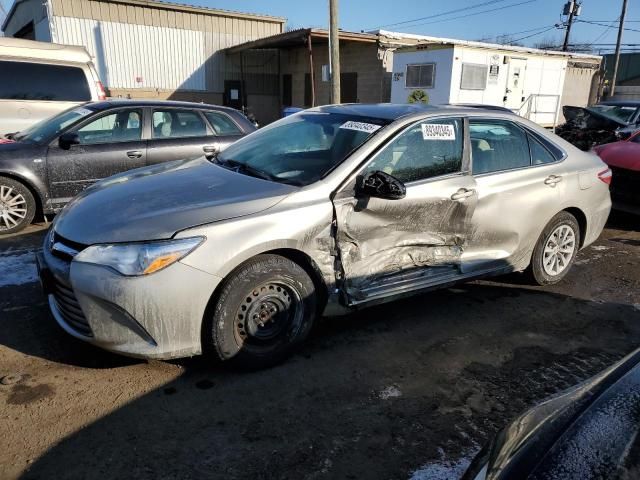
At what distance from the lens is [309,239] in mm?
3146

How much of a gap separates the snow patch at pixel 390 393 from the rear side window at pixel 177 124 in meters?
4.61

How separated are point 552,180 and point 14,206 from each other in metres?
5.52

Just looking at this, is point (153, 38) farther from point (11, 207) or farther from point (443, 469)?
point (443, 469)

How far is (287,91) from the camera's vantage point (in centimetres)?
2302

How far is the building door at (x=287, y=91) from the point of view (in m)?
22.7

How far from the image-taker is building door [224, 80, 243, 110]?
73.1 ft

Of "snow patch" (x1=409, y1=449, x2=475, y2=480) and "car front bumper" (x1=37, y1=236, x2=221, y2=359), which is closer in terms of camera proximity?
"snow patch" (x1=409, y1=449, x2=475, y2=480)

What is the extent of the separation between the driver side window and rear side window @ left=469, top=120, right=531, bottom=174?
176 mm

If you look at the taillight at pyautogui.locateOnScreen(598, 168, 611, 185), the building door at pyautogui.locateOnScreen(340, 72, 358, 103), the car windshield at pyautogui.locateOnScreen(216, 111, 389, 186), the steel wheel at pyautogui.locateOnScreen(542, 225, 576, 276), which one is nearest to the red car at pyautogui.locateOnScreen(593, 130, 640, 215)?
the taillight at pyautogui.locateOnScreen(598, 168, 611, 185)

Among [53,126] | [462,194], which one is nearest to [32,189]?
[53,126]

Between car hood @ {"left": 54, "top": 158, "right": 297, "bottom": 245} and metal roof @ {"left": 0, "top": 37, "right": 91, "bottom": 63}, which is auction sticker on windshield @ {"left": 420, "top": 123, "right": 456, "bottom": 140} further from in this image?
metal roof @ {"left": 0, "top": 37, "right": 91, "bottom": 63}

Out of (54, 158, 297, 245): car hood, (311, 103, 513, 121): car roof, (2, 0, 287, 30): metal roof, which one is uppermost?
(2, 0, 287, 30): metal roof

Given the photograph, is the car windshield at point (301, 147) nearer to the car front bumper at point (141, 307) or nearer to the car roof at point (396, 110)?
the car roof at point (396, 110)

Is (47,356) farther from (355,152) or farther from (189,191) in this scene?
(355,152)
